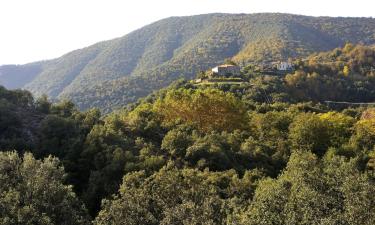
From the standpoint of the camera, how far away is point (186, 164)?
46938mm

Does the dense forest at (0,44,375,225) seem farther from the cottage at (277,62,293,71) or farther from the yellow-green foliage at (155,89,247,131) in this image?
the cottage at (277,62,293,71)

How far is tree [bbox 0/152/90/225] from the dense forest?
0.23 feet

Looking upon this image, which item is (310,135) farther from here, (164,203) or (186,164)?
(164,203)

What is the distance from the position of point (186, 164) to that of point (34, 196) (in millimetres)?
22372

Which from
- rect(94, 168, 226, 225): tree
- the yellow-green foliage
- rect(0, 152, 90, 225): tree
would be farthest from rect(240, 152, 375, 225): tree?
the yellow-green foliage

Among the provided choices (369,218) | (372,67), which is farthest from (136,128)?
(372,67)

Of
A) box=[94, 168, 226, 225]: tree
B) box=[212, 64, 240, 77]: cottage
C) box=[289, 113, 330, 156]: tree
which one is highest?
box=[94, 168, 226, 225]: tree

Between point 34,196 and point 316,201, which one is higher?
point 34,196

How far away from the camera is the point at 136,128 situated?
193 feet

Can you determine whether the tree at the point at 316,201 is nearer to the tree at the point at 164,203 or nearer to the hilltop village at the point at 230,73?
Result: the tree at the point at 164,203

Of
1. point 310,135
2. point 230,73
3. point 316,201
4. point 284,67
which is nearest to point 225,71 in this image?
point 230,73

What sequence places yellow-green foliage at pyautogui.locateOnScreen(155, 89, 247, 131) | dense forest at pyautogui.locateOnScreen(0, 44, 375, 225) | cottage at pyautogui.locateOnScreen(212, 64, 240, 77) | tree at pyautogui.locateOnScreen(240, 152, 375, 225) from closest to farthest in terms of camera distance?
1. tree at pyautogui.locateOnScreen(240, 152, 375, 225)
2. dense forest at pyautogui.locateOnScreen(0, 44, 375, 225)
3. yellow-green foliage at pyautogui.locateOnScreen(155, 89, 247, 131)
4. cottage at pyautogui.locateOnScreen(212, 64, 240, 77)

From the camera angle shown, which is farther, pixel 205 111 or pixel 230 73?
pixel 230 73

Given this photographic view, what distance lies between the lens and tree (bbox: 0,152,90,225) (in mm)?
24156
